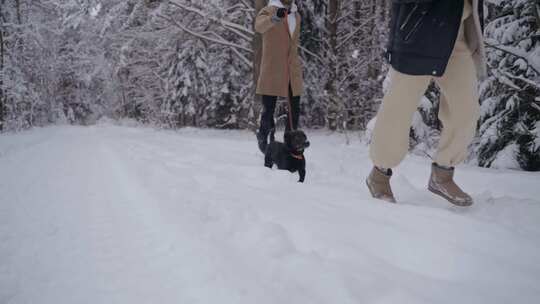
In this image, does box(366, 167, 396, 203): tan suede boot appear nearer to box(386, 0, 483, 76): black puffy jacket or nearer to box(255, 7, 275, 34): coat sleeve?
box(386, 0, 483, 76): black puffy jacket

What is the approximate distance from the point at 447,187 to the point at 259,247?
4.27 ft

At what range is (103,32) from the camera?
32.8 feet

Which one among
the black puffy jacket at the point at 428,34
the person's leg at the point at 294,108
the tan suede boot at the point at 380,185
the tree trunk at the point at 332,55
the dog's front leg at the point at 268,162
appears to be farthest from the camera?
the tree trunk at the point at 332,55

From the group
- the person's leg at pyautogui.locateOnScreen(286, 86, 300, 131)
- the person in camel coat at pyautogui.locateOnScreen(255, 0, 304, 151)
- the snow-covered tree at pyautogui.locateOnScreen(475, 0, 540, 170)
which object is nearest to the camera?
the person in camel coat at pyautogui.locateOnScreen(255, 0, 304, 151)

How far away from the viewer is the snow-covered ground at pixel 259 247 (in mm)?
1064

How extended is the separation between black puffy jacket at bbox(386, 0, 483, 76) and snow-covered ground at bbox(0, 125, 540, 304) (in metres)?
0.82

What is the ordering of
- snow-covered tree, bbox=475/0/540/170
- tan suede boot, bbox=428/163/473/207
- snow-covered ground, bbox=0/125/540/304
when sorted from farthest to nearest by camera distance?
snow-covered tree, bbox=475/0/540/170 → tan suede boot, bbox=428/163/473/207 → snow-covered ground, bbox=0/125/540/304

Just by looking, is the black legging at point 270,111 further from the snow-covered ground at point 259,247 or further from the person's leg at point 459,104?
the person's leg at point 459,104

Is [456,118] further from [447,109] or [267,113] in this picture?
[267,113]

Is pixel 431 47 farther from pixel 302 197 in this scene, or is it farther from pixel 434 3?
pixel 302 197

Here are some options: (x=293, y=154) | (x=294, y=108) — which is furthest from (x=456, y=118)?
(x=294, y=108)

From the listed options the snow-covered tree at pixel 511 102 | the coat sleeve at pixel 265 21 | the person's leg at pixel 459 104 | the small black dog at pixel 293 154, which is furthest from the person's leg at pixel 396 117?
the snow-covered tree at pixel 511 102

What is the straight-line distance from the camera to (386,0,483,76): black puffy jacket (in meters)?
1.77

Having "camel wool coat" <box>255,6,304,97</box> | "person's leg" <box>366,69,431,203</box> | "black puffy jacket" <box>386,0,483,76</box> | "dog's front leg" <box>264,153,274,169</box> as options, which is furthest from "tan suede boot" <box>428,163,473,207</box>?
"camel wool coat" <box>255,6,304,97</box>
